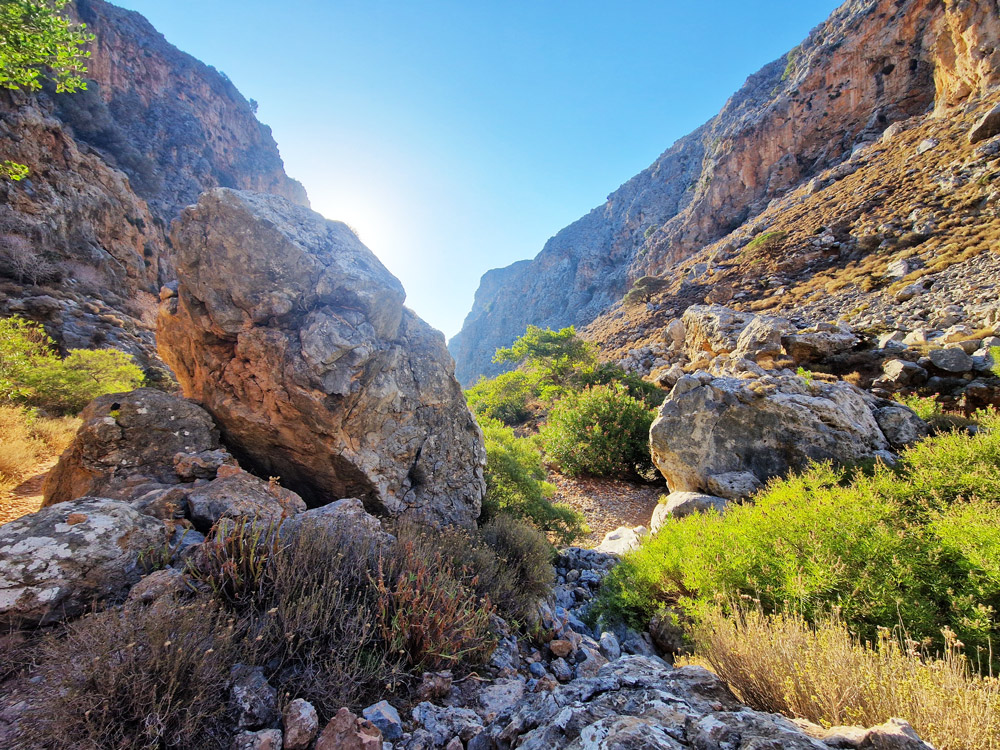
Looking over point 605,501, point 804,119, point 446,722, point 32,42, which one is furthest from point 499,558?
point 804,119

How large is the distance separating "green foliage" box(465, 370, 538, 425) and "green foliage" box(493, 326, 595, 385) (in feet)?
2.54

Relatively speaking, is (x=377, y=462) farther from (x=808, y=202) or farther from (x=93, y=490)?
(x=808, y=202)

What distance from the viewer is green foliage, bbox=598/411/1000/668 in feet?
7.80

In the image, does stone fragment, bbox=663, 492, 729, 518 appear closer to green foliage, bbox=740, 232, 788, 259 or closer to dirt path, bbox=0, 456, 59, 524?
dirt path, bbox=0, 456, 59, 524

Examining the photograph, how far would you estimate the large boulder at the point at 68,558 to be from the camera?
192 cm

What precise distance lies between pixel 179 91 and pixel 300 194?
70.5 ft

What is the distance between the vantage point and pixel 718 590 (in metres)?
3.18

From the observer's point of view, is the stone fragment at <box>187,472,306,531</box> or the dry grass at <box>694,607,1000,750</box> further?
the stone fragment at <box>187,472,306,531</box>

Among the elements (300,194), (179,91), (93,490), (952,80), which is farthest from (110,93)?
(952,80)

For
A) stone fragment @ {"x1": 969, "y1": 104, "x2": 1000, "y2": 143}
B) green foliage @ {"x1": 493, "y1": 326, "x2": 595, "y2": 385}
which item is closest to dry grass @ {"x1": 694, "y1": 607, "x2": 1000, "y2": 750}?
green foliage @ {"x1": 493, "y1": 326, "x2": 595, "y2": 385}

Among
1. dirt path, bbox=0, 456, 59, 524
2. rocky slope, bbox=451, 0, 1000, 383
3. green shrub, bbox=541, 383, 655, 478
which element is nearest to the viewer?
dirt path, bbox=0, 456, 59, 524

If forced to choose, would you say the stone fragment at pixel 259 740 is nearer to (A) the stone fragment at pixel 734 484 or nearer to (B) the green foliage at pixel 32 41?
(A) the stone fragment at pixel 734 484

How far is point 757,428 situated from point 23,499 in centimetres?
1055

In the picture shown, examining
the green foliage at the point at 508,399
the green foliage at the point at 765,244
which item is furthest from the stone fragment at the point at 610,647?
the green foliage at the point at 765,244
